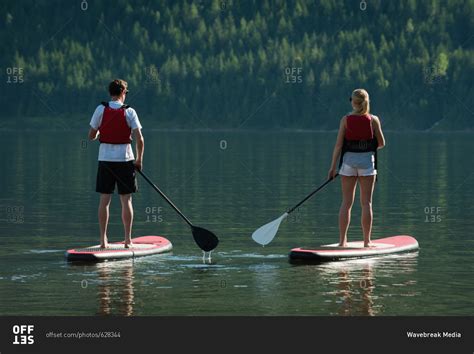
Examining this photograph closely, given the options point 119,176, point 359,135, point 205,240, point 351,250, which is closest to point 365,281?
point 351,250

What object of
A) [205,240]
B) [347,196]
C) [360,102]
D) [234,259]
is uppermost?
[360,102]

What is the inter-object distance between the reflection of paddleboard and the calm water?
221 mm

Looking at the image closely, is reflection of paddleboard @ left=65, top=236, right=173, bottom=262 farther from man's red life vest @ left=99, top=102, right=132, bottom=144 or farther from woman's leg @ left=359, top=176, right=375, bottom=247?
woman's leg @ left=359, top=176, right=375, bottom=247

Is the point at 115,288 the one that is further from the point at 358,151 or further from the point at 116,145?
the point at 358,151

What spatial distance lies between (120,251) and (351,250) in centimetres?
369

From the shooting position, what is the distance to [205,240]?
896 inches

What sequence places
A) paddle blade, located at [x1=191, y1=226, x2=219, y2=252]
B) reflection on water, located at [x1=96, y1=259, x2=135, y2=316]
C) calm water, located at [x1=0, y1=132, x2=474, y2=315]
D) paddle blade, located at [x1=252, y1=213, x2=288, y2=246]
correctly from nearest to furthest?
reflection on water, located at [x1=96, y1=259, x2=135, y2=316] → calm water, located at [x1=0, y1=132, x2=474, y2=315] → paddle blade, located at [x1=191, y1=226, x2=219, y2=252] → paddle blade, located at [x1=252, y1=213, x2=288, y2=246]

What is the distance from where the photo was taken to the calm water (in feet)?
58.5

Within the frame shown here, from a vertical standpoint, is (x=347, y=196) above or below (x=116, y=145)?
below

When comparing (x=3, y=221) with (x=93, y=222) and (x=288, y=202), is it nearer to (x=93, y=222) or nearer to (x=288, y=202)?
(x=93, y=222)

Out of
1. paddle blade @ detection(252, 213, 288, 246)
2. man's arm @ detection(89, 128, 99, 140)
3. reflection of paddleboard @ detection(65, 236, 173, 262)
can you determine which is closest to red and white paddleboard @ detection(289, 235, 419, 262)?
paddle blade @ detection(252, 213, 288, 246)
